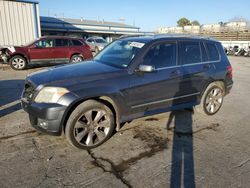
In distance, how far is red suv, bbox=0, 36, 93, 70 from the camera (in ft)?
38.1

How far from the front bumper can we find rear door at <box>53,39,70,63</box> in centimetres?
943

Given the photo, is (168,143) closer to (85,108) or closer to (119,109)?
(119,109)

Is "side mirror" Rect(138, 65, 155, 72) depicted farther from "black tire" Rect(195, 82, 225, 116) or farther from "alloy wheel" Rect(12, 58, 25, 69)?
"alloy wheel" Rect(12, 58, 25, 69)

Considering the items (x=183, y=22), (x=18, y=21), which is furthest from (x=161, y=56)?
(x=183, y=22)

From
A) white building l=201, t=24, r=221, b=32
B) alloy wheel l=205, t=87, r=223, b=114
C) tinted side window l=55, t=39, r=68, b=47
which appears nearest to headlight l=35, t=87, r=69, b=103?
alloy wheel l=205, t=87, r=223, b=114

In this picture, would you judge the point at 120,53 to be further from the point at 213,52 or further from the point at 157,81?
the point at 213,52

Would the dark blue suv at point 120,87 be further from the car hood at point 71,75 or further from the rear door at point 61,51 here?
the rear door at point 61,51

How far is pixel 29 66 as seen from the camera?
41.3ft

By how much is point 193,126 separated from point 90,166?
2464 millimetres

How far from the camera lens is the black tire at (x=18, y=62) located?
1163 centimetres

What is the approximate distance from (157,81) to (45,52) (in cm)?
951

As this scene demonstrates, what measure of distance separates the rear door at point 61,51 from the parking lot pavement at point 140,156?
7.77m

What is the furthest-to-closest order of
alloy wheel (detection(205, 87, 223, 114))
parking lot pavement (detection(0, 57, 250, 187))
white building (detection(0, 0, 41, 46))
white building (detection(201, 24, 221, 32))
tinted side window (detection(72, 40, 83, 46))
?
1. white building (detection(201, 24, 221, 32))
2. white building (detection(0, 0, 41, 46))
3. tinted side window (detection(72, 40, 83, 46))
4. alloy wheel (detection(205, 87, 223, 114))
5. parking lot pavement (detection(0, 57, 250, 187))

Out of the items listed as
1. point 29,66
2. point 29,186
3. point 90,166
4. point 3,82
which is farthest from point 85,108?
point 29,66
